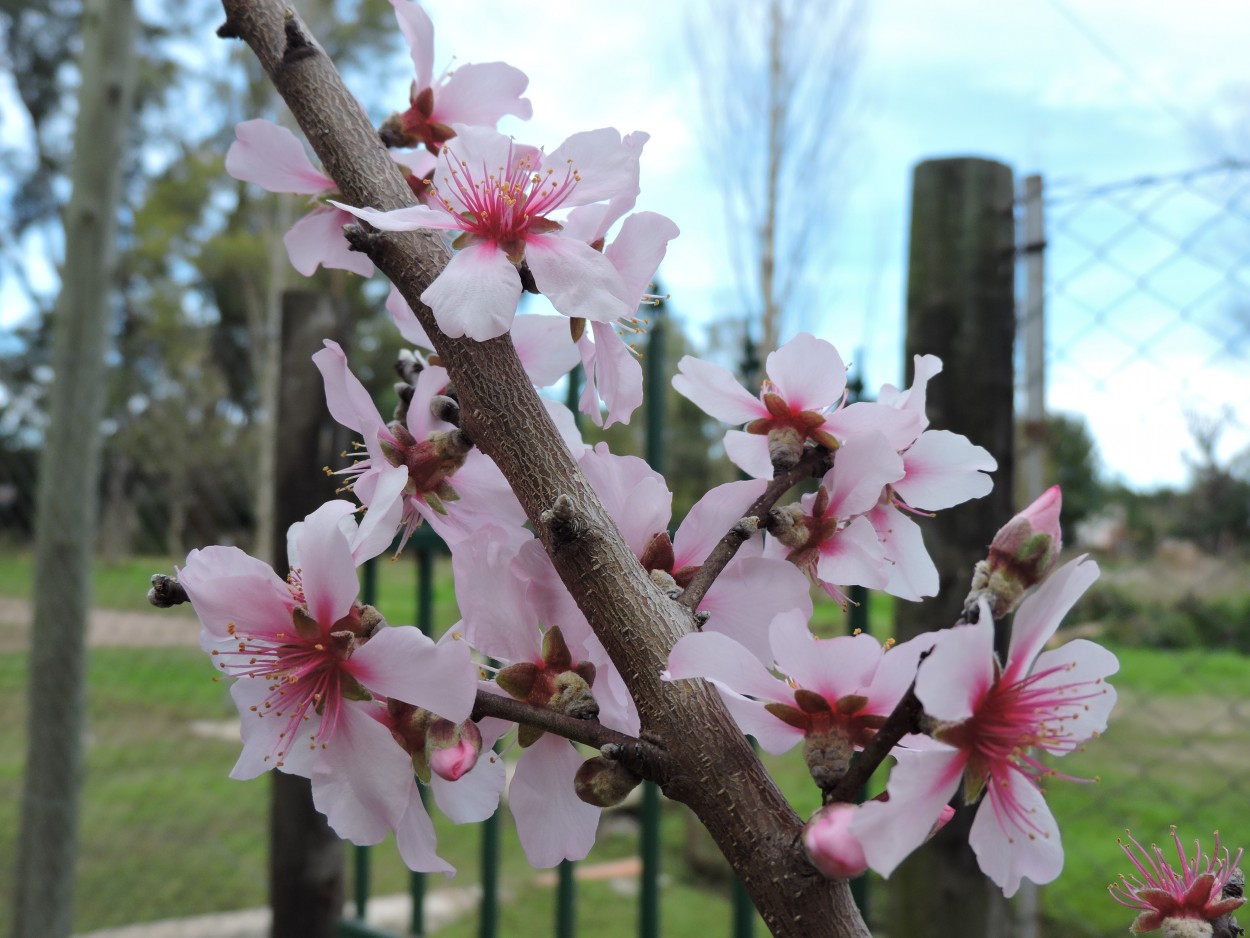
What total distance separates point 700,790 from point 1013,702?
11 cm

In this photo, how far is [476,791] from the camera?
1.36 ft

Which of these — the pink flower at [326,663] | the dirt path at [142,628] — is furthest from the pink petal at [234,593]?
the dirt path at [142,628]

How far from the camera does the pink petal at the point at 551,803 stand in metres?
0.41

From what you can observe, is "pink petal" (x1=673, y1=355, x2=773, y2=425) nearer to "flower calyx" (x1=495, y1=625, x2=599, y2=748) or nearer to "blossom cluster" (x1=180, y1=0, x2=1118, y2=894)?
"blossom cluster" (x1=180, y1=0, x2=1118, y2=894)

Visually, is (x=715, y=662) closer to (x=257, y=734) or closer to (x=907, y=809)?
(x=907, y=809)

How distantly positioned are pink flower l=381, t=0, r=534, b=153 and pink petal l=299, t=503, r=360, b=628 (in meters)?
0.26

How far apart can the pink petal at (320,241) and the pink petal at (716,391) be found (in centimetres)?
19

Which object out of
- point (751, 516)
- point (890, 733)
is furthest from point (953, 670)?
point (751, 516)

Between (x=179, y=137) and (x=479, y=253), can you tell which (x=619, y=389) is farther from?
Result: (x=179, y=137)

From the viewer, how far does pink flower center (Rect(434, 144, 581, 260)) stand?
42 cm

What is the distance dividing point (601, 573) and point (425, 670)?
0.07 m

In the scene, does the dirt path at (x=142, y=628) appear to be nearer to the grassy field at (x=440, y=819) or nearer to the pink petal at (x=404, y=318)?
→ the grassy field at (x=440, y=819)

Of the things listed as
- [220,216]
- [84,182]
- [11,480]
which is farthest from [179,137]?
[84,182]

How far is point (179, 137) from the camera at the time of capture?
1266cm
